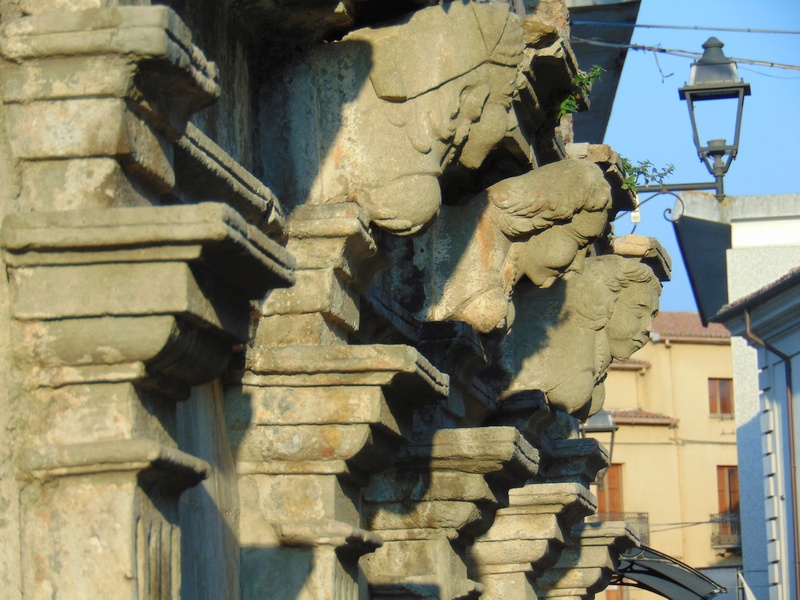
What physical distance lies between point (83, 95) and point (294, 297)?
222 cm

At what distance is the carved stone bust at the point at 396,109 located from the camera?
23.8 ft

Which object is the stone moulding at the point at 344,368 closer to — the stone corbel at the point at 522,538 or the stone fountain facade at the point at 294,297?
the stone fountain facade at the point at 294,297

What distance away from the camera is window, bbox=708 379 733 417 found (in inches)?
1601

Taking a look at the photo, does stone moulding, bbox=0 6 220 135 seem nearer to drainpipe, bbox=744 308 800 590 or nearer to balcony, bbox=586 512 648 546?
drainpipe, bbox=744 308 800 590

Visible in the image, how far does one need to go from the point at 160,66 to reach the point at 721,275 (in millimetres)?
22911

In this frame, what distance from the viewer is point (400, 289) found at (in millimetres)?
8930

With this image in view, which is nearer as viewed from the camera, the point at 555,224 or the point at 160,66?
the point at 160,66

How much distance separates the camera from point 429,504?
28.1 ft

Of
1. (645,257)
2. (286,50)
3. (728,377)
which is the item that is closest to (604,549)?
(645,257)

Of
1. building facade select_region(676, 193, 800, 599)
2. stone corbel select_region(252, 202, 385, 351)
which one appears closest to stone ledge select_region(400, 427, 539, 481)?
stone corbel select_region(252, 202, 385, 351)

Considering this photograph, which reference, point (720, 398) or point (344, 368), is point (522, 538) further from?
point (720, 398)

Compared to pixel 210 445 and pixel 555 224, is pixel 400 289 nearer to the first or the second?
pixel 555 224

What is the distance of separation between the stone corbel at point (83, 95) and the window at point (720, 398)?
36.4 m

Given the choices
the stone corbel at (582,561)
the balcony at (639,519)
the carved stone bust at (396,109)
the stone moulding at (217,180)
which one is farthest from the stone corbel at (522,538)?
the balcony at (639,519)
